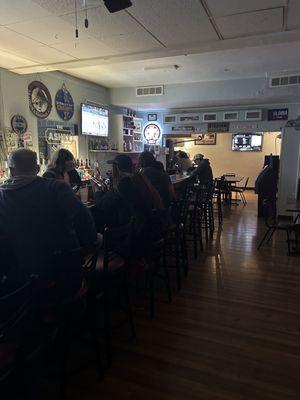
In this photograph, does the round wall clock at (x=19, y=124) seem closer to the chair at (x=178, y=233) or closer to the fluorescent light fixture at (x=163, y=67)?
the fluorescent light fixture at (x=163, y=67)

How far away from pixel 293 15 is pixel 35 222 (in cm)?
300

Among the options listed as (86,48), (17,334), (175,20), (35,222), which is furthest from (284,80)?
(17,334)

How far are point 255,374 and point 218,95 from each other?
6.04 meters

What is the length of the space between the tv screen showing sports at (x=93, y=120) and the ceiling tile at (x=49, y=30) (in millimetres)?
3053

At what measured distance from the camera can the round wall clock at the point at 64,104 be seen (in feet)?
19.9

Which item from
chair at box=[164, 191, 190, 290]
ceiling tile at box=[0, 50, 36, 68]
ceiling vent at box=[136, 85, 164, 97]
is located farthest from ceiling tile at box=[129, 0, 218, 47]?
ceiling vent at box=[136, 85, 164, 97]

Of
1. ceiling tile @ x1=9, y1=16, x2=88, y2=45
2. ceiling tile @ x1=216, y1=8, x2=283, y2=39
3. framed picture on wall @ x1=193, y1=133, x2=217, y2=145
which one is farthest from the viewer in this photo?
framed picture on wall @ x1=193, y1=133, x2=217, y2=145

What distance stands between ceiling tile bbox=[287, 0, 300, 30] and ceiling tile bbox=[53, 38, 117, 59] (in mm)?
2079

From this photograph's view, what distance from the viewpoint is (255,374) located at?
2031 mm

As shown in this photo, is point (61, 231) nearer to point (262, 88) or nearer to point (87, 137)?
point (87, 137)

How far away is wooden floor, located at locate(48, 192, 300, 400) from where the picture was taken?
1.91 metres

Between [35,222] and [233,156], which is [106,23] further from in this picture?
[233,156]

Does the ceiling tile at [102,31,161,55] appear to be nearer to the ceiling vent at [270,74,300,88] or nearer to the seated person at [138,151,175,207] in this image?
the seated person at [138,151,175,207]

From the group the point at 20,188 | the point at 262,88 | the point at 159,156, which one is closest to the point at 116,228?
the point at 20,188
